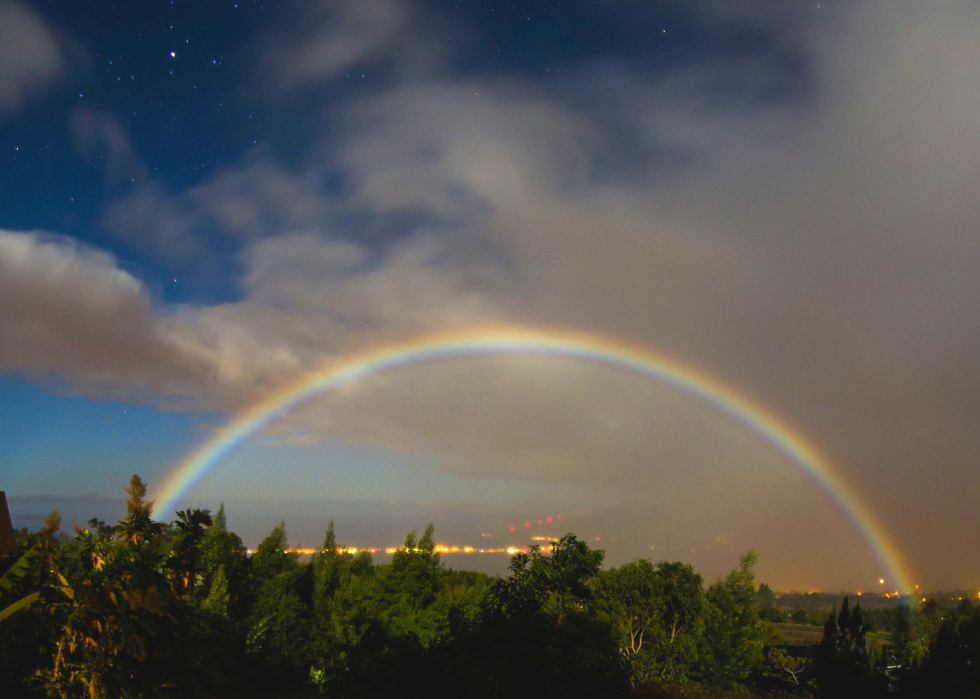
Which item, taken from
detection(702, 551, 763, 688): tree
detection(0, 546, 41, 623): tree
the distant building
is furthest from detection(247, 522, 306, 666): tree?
detection(0, 546, 41, 623): tree

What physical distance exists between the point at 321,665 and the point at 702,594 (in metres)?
27.5

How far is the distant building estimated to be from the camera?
63.7 feet

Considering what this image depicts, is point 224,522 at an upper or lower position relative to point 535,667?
lower

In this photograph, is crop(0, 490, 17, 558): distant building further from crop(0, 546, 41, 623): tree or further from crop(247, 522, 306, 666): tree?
crop(247, 522, 306, 666): tree

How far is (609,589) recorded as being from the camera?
34.1 meters

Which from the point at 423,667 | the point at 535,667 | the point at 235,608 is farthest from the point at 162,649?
the point at 235,608

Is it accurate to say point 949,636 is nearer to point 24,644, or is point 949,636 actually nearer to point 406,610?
point 406,610

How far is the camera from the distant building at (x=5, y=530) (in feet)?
63.7

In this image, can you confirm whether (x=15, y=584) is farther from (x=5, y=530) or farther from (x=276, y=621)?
(x=276, y=621)

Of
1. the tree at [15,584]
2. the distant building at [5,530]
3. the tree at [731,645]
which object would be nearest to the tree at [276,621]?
the distant building at [5,530]

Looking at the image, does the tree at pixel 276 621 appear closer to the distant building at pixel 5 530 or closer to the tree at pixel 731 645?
the distant building at pixel 5 530

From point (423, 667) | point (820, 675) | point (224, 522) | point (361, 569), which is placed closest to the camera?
point (423, 667)

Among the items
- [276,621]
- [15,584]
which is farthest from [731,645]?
[15,584]

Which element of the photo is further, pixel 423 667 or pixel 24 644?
pixel 423 667
